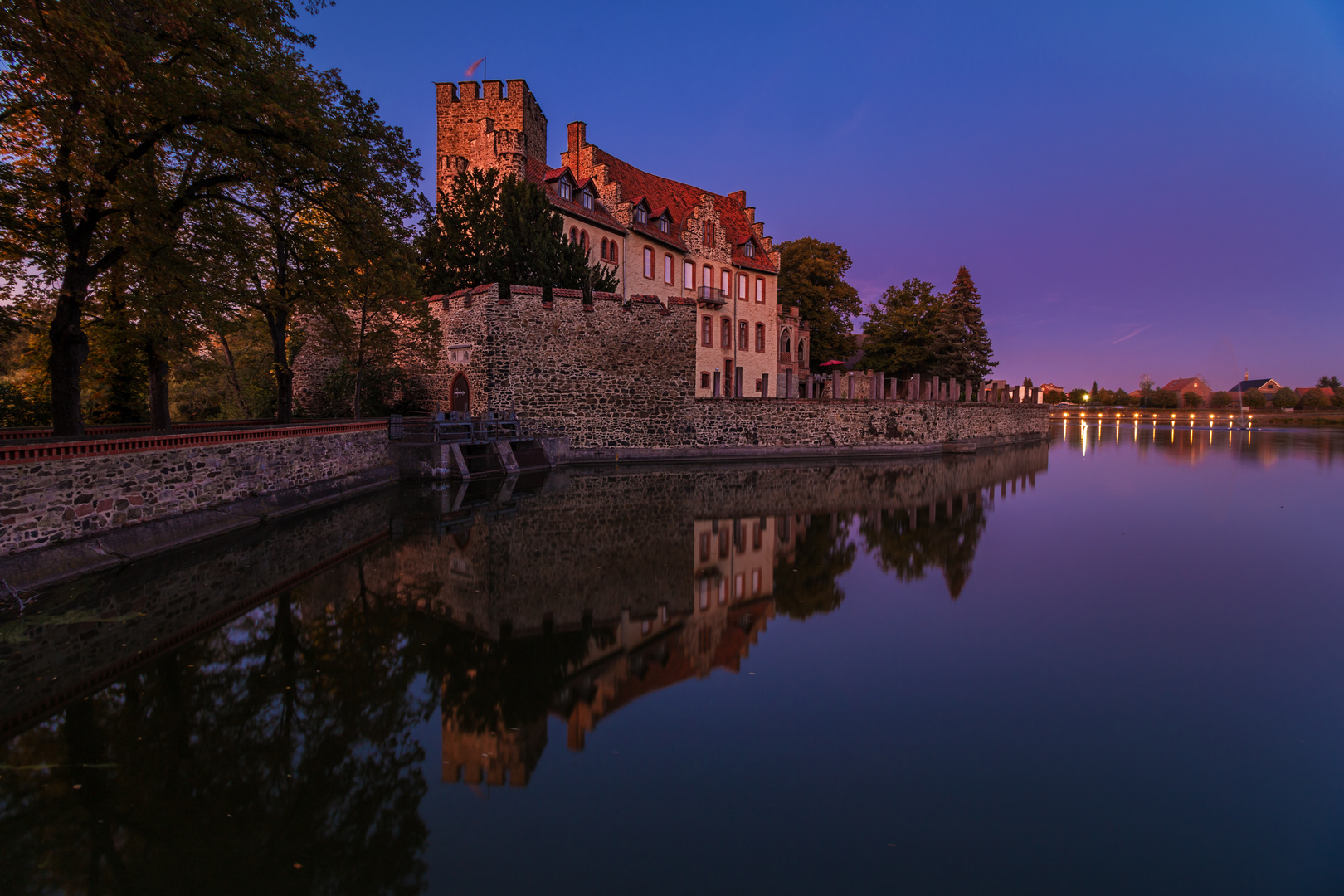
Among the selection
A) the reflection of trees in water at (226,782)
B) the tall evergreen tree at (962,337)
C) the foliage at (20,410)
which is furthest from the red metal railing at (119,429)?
the tall evergreen tree at (962,337)

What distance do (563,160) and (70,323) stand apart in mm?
23004

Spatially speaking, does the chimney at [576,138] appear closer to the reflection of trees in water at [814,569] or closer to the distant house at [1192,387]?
the reflection of trees in water at [814,569]

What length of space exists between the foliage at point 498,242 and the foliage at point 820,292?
799 inches

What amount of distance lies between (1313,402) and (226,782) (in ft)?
372

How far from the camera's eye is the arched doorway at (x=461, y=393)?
64.9 ft

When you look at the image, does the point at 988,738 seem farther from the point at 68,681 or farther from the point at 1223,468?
the point at 1223,468

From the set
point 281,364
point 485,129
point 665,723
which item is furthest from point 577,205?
point 665,723

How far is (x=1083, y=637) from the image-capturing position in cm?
630

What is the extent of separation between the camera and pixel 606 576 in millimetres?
7914

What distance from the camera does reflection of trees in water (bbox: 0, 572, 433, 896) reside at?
9.23 feet

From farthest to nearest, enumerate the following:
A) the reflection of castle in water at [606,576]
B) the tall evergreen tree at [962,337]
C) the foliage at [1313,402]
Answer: the foliage at [1313,402] → the tall evergreen tree at [962,337] → the reflection of castle in water at [606,576]

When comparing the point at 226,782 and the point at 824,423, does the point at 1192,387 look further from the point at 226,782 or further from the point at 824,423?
the point at 226,782

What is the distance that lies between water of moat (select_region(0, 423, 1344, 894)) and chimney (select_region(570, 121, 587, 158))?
23.8 meters

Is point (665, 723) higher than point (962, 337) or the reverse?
the reverse
